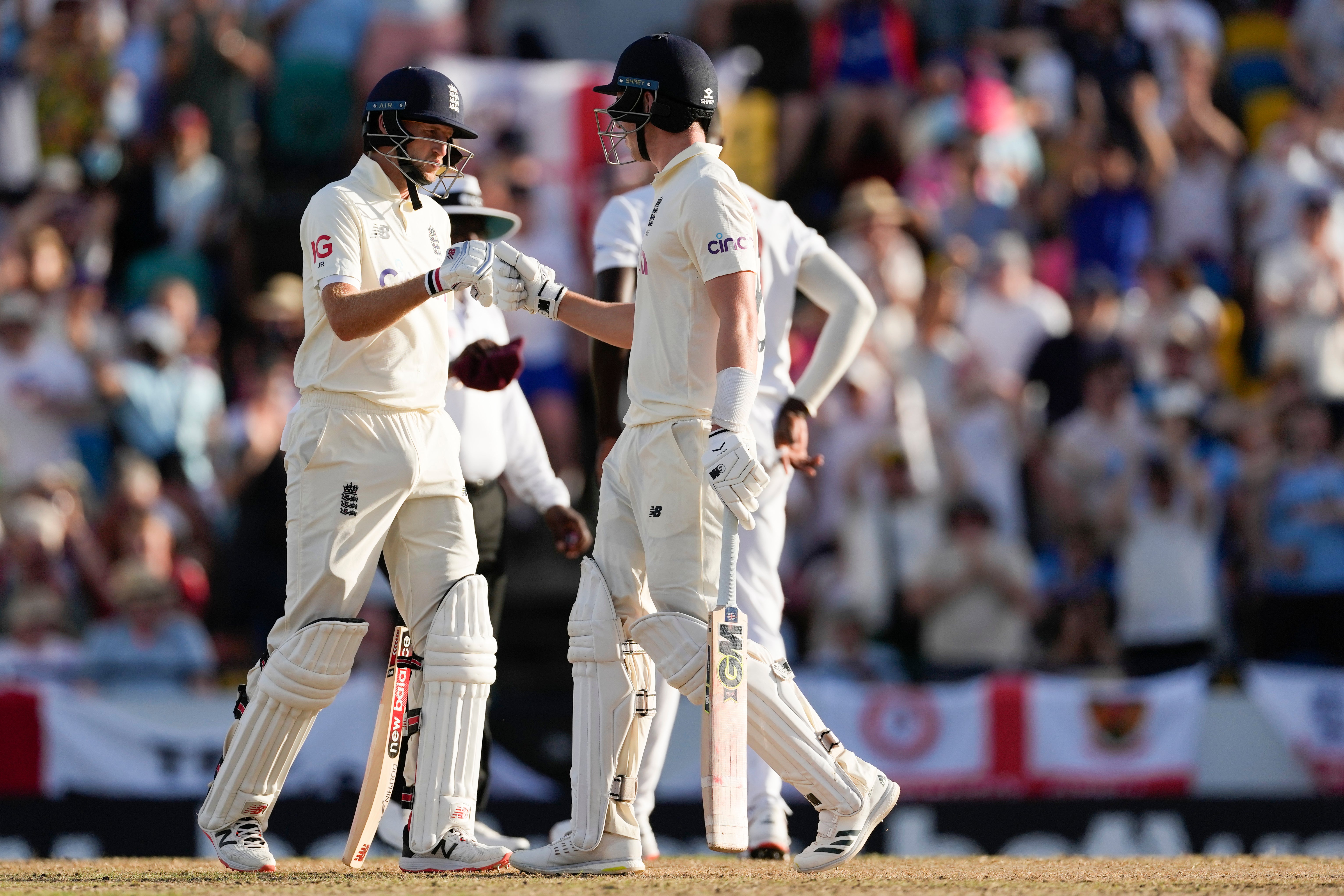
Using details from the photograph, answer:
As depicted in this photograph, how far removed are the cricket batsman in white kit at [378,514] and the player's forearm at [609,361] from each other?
96cm

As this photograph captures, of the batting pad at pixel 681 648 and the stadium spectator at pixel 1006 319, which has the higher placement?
the stadium spectator at pixel 1006 319

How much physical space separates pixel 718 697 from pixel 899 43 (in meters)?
9.62

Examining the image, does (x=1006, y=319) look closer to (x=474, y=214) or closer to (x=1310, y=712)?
(x=1310, y=712)

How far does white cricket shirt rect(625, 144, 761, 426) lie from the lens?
Answer: 5746 millimetres

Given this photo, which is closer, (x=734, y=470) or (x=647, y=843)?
Result: (x=734, y=470)

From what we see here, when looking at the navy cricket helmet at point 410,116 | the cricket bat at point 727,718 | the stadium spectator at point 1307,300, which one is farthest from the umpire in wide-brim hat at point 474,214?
the stadium spectator at point 1307,300

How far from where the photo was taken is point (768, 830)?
688 cm

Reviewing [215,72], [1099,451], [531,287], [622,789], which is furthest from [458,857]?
[215,72]

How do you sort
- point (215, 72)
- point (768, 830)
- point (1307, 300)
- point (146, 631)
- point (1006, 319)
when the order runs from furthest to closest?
point (215, 72)
point (1006, 319)
point (1307, 300)
point (146, 631)
point (768, 830)

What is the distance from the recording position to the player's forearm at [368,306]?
5.75 m

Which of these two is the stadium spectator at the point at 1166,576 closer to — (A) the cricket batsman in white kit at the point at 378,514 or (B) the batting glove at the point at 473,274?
(A) the cricket batsman in white kit at the point at 378,514

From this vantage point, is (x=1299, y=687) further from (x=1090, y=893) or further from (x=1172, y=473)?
(x=1090, y=893)

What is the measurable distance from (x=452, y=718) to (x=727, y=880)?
1.02 m

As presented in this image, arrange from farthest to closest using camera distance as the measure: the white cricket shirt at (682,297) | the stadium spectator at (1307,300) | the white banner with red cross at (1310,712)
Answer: the stadium spectator at (1307,300) < the white banner with red cross at (1310,712) < the white cricket shirt at (682,297)
